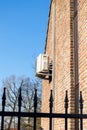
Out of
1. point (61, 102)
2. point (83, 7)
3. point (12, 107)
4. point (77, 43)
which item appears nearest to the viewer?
point (83, 7)

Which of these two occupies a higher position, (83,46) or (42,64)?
(42,64)

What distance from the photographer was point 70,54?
23.4 ft

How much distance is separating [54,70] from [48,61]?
115 centimetres

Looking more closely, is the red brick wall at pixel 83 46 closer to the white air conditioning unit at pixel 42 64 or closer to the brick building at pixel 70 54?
the brick building at pixel 70 54

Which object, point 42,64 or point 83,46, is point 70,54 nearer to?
point 83,46

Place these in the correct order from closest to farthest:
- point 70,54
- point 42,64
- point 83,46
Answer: point 83,46 < point 70,54 < point 42,64

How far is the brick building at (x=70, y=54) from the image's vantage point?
20.0 feet

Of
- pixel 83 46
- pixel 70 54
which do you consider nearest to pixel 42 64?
pixel 70 54

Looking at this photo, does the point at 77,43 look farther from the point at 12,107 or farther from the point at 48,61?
the point at 12,107

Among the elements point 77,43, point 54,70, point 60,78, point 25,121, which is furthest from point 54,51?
point 25,121

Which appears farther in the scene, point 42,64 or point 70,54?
point 42,64

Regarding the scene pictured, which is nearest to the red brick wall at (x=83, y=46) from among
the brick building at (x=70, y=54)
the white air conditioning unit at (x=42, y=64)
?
the brick building at (x=70, y=54)

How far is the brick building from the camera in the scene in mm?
6090

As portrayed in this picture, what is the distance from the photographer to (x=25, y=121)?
22.7 m
